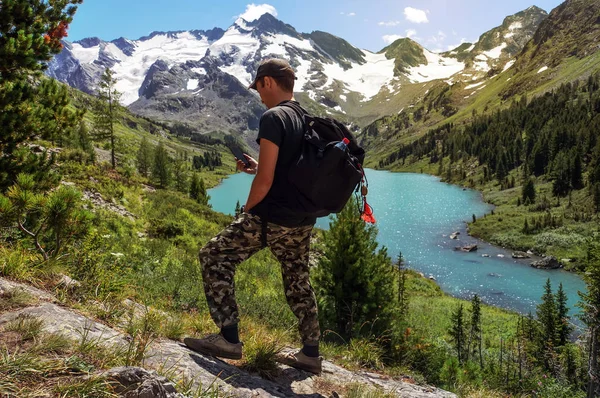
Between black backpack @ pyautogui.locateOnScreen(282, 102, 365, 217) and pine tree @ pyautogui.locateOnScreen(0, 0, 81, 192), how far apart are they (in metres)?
6.55

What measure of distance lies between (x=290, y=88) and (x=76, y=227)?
353 cm

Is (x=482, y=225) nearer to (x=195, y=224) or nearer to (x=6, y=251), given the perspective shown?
(x=195, y=224)

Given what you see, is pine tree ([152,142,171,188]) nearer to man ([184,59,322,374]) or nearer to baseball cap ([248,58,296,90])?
man ([184,59,322,374])

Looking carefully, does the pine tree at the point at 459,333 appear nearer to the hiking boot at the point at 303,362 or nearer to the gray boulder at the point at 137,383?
the hiking boot at the point at 303,362

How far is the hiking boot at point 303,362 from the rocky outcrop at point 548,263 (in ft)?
184

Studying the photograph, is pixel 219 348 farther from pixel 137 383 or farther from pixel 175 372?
pixel 137 383

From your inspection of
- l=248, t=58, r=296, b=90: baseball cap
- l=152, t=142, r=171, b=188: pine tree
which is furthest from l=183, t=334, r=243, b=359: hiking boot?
l=152, t=142, r=171, b=188: pine tree

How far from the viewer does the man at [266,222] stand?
3705 mm

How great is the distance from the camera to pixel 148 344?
352 cm

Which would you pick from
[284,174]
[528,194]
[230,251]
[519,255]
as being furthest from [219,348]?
[528,194]

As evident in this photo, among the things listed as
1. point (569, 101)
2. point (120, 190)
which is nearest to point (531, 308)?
point (120, 190)

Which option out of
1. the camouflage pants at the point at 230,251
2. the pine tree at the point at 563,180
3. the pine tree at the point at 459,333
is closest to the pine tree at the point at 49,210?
the camouflage pants at the point at 230,251

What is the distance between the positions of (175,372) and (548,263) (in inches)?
2295

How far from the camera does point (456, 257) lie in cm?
5338
